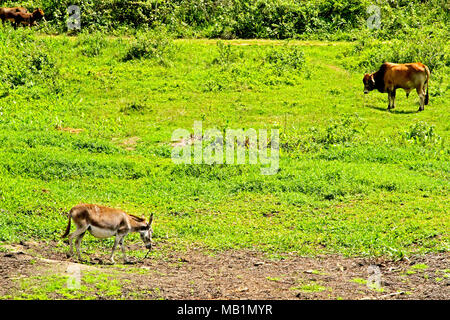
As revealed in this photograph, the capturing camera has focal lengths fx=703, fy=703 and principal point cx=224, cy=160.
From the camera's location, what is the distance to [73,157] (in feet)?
58.7

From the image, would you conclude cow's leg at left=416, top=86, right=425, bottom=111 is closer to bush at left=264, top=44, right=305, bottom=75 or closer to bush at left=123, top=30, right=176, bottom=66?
bush at left=264, top=44, right=305, bottom=75

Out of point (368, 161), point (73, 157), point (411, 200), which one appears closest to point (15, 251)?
point (73, 157)

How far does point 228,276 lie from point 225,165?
21.9ft

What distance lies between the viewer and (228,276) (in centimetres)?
1155

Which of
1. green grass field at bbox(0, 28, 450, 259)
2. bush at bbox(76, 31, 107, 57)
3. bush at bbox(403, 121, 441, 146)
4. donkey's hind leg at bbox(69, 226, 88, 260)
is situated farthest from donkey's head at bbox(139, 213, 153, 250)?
bush at bbox(76, 31, 107, 57)

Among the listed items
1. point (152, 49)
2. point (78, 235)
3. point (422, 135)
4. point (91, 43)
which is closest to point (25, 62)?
point (91, 43)

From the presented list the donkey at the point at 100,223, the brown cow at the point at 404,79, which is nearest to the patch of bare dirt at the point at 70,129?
the donkey at the point at 100,223

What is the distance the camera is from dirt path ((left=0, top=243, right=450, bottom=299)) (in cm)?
1020

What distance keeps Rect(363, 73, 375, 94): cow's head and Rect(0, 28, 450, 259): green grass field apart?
0.44 m

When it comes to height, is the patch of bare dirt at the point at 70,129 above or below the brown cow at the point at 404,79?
below

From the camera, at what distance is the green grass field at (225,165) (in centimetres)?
1429

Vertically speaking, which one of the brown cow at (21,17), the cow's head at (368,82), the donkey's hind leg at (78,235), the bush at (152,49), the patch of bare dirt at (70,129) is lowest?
the patch of bare dirt at (70,129)

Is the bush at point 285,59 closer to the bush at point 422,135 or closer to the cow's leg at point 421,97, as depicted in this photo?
the cow's leg at point 421,97

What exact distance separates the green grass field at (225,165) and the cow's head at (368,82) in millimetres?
443
